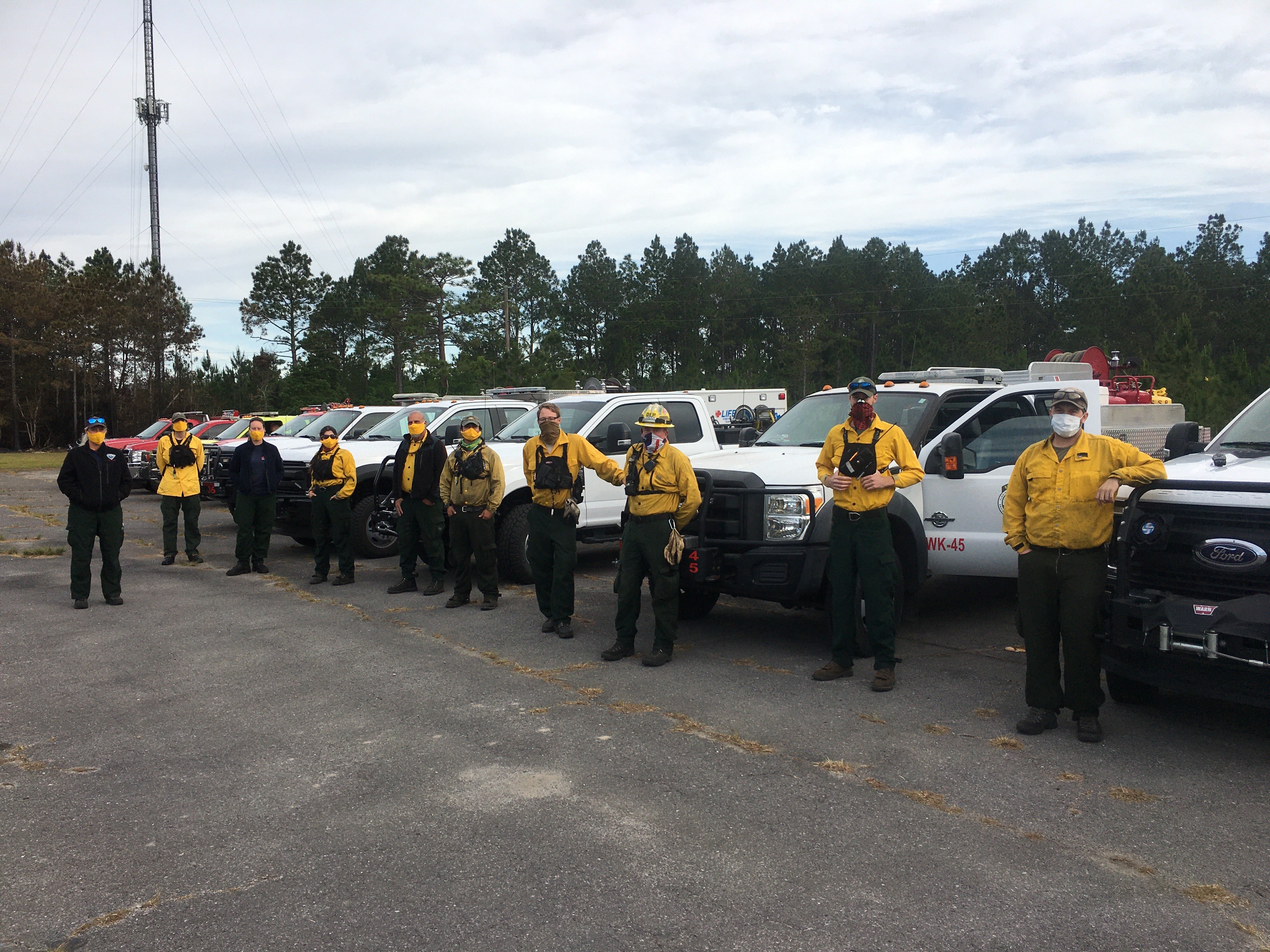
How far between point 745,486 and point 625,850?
3.59m

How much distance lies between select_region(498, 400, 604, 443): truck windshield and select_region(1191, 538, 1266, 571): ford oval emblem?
651cm

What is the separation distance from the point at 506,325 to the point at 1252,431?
49287 millimetres

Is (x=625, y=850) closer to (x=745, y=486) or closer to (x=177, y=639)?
(x=745, y=486)

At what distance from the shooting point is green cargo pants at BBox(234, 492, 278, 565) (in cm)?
1206

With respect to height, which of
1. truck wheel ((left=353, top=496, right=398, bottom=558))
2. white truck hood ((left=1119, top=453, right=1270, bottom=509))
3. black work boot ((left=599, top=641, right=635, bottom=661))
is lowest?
black work boot ((left=599, top=641, right=635, bottom=661))

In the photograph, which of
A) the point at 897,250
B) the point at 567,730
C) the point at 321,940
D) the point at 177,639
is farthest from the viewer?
the point at 897,250

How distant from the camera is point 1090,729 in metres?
5.43

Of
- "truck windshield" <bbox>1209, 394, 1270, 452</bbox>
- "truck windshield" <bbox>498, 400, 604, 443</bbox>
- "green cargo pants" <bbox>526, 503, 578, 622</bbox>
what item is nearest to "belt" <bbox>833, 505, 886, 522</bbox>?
"truck windshield" <bbox>1209, 394, 1270, 452</bbox>

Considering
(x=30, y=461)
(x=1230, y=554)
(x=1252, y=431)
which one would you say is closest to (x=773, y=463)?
(x=1252, y=431)

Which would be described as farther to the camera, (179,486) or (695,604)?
(179,486)

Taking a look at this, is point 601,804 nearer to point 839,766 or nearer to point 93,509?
point 839,766

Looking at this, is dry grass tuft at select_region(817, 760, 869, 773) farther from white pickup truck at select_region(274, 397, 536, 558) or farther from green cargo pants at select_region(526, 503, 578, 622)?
white pickup truck at select_region(274, 397, 536, 558)

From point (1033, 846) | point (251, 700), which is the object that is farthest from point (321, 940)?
point (251, 700)

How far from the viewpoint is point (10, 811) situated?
15.4 feet
